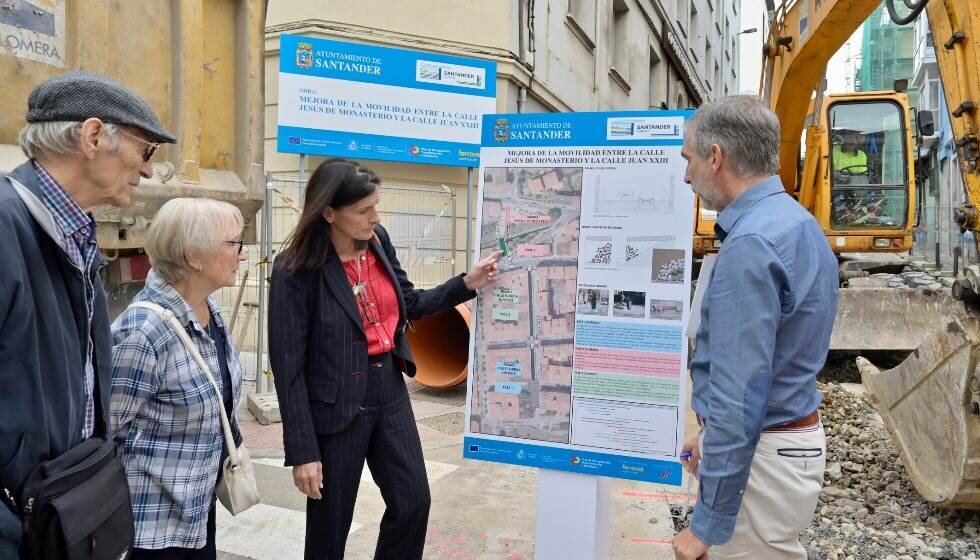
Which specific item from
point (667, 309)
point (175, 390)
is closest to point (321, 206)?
point (175, 390)

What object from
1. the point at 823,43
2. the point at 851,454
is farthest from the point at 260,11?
the point at 823,43

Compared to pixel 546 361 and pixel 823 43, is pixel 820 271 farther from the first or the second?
pixel 823 43

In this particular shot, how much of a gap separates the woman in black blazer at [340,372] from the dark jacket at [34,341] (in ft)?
2.90

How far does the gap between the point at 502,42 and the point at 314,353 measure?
8.21 meters

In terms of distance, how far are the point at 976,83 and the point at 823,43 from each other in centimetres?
291

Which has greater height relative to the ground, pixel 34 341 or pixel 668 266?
pixel 668 266

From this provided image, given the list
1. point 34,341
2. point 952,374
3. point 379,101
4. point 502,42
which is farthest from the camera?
point 502,42

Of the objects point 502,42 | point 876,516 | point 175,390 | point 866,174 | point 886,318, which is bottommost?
point 876,516

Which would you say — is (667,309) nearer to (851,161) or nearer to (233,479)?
(233,479)

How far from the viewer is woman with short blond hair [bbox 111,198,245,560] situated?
194 cm

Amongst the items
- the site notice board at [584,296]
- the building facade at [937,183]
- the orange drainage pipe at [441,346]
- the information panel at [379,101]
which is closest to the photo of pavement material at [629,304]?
the site notice board at [584,296]

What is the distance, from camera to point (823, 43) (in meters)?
6.65

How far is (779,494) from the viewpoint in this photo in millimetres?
1867

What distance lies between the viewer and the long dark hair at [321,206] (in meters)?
2.46
